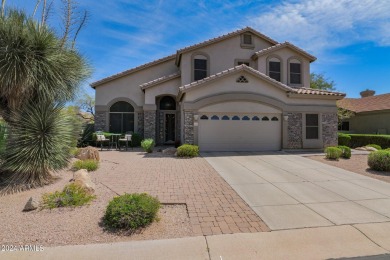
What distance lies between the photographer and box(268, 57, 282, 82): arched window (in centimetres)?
1800

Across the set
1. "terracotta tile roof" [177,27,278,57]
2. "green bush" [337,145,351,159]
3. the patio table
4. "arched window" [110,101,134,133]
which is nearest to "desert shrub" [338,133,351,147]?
"green bush" [337,145,351,159]

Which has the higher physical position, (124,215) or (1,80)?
(1,80)

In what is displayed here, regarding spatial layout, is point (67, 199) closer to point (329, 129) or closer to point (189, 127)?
point (189, 127)

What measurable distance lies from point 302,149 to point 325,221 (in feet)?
39.1

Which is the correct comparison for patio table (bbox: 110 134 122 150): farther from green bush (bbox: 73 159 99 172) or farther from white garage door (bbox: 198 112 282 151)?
green bush (bbox: 73 159 99 172)

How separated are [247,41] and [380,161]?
13.0 metres

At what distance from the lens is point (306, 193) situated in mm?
6766

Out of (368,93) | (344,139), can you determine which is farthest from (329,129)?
(368,93)

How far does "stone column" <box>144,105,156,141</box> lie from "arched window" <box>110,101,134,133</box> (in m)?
1.78

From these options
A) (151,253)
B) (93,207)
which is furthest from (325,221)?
(93,207)

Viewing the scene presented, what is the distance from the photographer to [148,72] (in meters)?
20.0

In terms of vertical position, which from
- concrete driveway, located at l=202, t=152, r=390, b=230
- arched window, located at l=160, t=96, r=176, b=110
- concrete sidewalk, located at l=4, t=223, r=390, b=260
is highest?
arched window, located at l=160, t=96, r=176, b=110

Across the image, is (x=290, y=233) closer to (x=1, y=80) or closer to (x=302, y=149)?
(x=1, y=80)

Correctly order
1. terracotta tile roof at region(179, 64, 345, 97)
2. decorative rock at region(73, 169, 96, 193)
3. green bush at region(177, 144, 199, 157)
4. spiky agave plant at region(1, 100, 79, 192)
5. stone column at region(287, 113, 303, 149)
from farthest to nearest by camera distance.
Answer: stone column at region(287, 113, 303, 149), terracotta tile roof at region(179, 64, 345, 97), green bush at region(177, 144, 199, 157), spiky agave plant at region(1, 100, 79, 192), decorative rock at region(73, 169, 96, 193)
